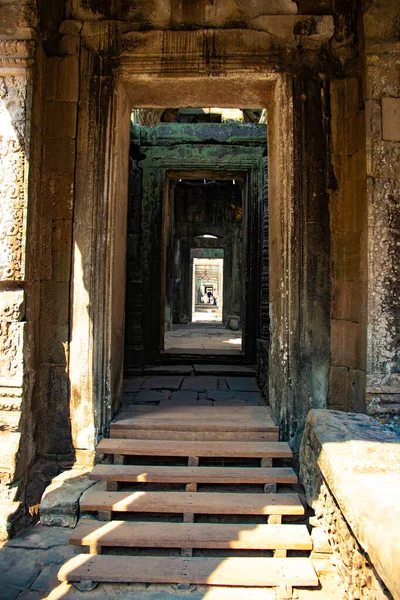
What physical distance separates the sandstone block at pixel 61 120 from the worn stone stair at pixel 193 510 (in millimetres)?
2331

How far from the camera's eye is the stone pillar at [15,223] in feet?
9.46

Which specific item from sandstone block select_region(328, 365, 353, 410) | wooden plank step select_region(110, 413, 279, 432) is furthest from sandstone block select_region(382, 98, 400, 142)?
wooden plank step select_region(110, 413, 279, 432)

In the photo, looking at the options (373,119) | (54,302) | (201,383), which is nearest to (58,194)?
(54,302)

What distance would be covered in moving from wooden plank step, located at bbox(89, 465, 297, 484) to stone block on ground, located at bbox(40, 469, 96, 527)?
0.61ft

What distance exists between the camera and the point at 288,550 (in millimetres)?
2367

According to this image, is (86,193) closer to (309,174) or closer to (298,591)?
(309,174)

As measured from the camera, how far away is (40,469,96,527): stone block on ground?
271 centimetres

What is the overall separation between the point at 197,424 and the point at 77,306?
4.34 ft

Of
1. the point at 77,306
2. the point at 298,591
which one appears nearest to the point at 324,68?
the point at 77,306

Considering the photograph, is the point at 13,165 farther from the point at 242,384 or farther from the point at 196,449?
the point at 242,384

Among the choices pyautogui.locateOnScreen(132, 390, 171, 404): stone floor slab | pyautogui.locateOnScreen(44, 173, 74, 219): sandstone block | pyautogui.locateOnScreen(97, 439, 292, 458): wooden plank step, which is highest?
pyautogui.locateOnScreen(44, 173, 74, 219): sandstone block

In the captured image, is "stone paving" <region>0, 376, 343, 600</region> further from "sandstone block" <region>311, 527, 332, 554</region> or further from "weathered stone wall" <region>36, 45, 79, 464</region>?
"weathered stone wall" <region>36, 45, 79, 464</region>

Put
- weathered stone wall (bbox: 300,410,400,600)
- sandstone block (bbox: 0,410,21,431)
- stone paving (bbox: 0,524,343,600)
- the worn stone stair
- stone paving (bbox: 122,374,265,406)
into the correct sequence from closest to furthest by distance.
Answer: weathered stone wall (bbox: 300,410,400,600)
stone paving (bbox: 0,524,343,600)
the worn stone stair
sandstone block (bbox: 0,410,21,431)
stone paving (bbox: 122,374,265,406)

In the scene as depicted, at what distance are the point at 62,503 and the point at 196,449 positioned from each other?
96 cm
